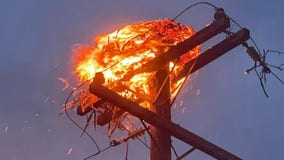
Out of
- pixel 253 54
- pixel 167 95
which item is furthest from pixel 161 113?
pixel 253 54

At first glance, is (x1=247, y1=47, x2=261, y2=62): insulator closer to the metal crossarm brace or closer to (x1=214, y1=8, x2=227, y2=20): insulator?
(x1=214, y1=8, x2=227, y2=20): insulator

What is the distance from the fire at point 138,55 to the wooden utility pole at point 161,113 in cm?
14

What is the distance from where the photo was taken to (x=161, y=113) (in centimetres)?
824

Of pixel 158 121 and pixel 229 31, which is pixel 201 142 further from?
pixel 229 31

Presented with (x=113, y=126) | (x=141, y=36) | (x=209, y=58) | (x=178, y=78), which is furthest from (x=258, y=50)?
(x=113, y=126)

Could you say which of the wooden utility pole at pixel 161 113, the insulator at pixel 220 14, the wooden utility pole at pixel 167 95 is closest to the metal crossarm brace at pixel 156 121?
the wooden utility pole at pixel 167 95

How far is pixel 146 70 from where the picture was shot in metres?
8.27

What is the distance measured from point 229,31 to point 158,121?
5.90 feet

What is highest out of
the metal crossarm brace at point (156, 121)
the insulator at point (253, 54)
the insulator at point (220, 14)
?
the insulator at point (253, 54)

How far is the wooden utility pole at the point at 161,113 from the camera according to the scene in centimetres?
800

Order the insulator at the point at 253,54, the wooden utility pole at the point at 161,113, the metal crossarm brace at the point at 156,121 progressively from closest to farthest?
the metal crossarm brace at the point at 156,121
the wooden utility pole at the point at 161,113
the insulator at the point at 253,54

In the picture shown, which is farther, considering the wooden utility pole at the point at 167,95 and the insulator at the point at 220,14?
the insulator at the point at 220,14

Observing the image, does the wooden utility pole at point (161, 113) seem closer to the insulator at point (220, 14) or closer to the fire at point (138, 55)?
the fire at point (138, 55)

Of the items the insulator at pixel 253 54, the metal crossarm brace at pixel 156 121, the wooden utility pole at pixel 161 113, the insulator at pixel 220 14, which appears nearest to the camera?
the metal crossarm brace at pixel 156 121
